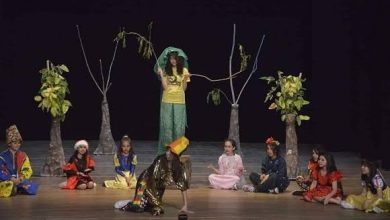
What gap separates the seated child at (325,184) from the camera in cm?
794

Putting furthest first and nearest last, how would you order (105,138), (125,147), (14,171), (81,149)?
(105,138) → (125,147) → (81,149) → (14,171)

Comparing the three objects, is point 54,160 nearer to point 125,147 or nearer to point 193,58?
point 125,147

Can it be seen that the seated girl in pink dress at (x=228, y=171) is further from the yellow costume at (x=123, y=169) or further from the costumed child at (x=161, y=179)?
the costumed child at (x=161, y=179)

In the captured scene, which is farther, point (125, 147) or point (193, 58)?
point (193, 58)

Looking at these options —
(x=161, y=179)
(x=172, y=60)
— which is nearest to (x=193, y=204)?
(x=161, y=179)

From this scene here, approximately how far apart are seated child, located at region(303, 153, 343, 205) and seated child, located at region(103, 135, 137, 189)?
1.87 meters

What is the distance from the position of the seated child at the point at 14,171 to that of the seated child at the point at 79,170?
17.6 inches

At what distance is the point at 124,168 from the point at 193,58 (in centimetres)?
369

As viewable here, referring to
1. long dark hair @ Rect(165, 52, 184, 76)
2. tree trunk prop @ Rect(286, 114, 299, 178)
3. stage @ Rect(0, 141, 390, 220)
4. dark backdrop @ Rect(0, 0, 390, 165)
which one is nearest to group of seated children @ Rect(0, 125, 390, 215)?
stage @ Rect(0, 141, 390, 220)

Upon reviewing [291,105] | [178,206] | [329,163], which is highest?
[291,105]

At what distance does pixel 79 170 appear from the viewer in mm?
8688

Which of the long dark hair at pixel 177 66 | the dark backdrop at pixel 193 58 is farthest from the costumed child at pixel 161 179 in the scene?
the dark backdrop at pixel 193 58

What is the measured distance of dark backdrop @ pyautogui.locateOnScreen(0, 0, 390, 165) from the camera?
11.6 metres

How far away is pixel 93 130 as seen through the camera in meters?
12.5
